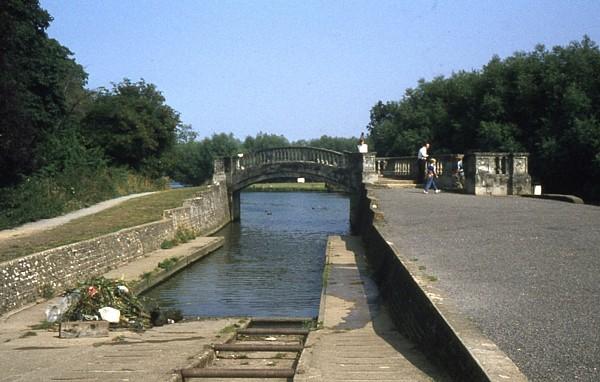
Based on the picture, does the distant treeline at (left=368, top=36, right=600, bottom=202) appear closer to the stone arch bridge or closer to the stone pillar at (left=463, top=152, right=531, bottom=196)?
the stone pillar at (left=463, top=152, right=531, bottom=196)

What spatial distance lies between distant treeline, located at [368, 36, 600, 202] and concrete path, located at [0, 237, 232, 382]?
870 inches

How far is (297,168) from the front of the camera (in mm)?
35719

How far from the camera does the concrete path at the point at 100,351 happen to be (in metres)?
6.93

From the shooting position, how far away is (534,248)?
10711mm

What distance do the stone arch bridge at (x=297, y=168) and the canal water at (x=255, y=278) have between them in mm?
2671

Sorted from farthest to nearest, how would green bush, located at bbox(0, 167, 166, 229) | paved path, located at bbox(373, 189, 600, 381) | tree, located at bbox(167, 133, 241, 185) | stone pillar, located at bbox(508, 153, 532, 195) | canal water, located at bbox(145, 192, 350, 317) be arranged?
tree, located at bbox(167, 133, 241, 185) < stone pillar, located at bbox(508, 153, 532, 195) < green bush, located at bbox(0, 167, 166, 229) < canal water, located at bbox(145, 192, 350, 317) < paved path, located at bbox(373, 189, 600, 381)

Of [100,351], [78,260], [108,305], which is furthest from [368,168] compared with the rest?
[100,351]

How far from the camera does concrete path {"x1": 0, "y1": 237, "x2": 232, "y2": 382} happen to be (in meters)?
6.93

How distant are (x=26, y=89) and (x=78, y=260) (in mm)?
11832

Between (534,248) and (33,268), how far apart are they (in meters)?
8.65

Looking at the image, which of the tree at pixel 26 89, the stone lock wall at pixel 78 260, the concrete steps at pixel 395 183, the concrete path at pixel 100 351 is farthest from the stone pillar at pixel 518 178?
the tree at pixel 26 89

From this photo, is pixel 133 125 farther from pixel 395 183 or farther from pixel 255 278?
pixel 255 278

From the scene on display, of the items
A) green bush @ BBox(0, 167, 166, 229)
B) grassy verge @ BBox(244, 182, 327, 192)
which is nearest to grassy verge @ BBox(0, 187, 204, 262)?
green bush @ BBox(0, 167, 166, 229)

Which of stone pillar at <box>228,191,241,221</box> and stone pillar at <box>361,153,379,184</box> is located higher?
stone pillar at <box>361,153,379,184</box>
